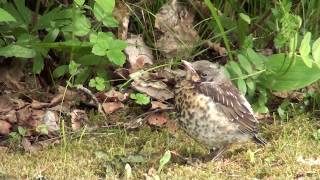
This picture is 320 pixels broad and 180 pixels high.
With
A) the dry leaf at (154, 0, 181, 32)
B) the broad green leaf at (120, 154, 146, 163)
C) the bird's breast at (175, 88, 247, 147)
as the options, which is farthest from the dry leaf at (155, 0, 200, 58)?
the broad green leaf at (120, 154, 146, 163)

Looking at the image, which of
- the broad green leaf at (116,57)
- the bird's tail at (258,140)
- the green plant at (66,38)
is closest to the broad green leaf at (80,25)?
the green plant at (66,38)

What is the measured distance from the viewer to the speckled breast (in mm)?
4555

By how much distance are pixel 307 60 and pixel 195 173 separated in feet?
2.89

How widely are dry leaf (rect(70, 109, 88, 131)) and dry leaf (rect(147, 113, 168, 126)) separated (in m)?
0.42

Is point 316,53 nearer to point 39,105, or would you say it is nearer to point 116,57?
point 116,57

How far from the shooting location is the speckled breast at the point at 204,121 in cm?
455

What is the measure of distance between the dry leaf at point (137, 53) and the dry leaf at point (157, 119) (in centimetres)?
44

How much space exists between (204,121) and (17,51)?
139 cm

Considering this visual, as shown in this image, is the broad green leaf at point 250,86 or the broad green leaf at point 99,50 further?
the broad green leaf at point 250,86

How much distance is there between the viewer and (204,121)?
14.9 ft

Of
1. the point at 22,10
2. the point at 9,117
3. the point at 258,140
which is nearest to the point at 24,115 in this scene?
the point at 9,117

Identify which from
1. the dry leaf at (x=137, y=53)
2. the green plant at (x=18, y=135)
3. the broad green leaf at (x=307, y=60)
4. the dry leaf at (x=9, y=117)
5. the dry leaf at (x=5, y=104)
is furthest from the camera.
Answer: the dry leaf at (x=137, y=53)

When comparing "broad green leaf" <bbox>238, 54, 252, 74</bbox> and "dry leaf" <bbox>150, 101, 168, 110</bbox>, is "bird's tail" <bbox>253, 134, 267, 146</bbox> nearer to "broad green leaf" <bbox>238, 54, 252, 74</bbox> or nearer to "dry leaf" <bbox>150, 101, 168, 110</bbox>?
"broad green leaf" <bbox>238, 54, 252, 74</bbox>

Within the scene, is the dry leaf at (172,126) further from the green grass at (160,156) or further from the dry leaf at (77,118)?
the dry leaf at (77,118)
